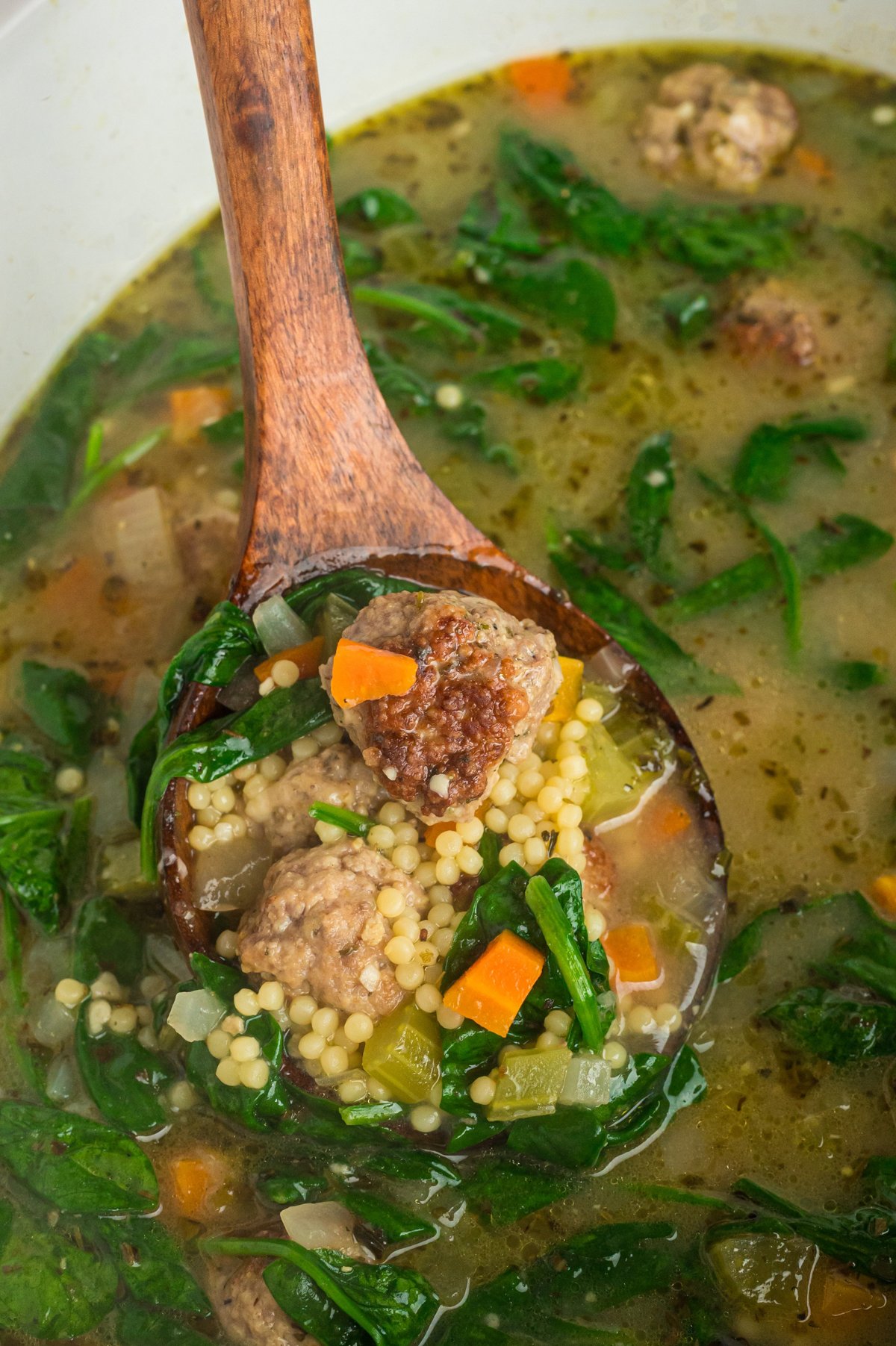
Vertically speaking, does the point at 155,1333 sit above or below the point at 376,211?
below

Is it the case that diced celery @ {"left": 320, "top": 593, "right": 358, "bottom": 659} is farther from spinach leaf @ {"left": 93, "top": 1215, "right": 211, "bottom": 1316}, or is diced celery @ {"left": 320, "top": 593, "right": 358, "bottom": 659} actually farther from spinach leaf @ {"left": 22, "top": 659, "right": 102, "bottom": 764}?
spinach leaf @ {"left": 93, "top": 1215, "right": 211, "bottom": 1316}

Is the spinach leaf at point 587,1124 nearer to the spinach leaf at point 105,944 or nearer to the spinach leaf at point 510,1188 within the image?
the spinach leaf at point 510,1188

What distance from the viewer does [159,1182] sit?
351 centimetres

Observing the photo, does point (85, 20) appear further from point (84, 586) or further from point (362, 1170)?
point (362, 1170)

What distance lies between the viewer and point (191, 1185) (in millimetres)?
3480

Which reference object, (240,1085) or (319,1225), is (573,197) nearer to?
(240,1085)

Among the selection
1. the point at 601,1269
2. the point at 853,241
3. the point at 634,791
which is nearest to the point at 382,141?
the point at 853,241

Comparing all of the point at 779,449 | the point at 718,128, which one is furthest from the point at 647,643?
the point at 718,128

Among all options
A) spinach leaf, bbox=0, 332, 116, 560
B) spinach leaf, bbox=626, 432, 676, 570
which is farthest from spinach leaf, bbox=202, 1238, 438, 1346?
spinach leaf, bbox=0, 332, 116, 560

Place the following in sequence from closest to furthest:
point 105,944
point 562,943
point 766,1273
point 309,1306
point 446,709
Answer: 1. point 446,709
2. point 562,943
3. point 309,1306
4. point 766,1273
5. point 105,944

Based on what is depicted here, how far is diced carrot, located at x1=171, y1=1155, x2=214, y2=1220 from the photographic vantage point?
3471mm

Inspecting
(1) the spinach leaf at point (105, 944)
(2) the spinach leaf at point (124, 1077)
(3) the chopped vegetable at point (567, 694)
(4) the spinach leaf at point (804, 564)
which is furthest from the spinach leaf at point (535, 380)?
(2) the spinach leaf at point (124, 1077)

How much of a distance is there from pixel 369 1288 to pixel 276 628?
1.77 m

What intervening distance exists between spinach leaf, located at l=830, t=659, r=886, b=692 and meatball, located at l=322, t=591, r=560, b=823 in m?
1.31
